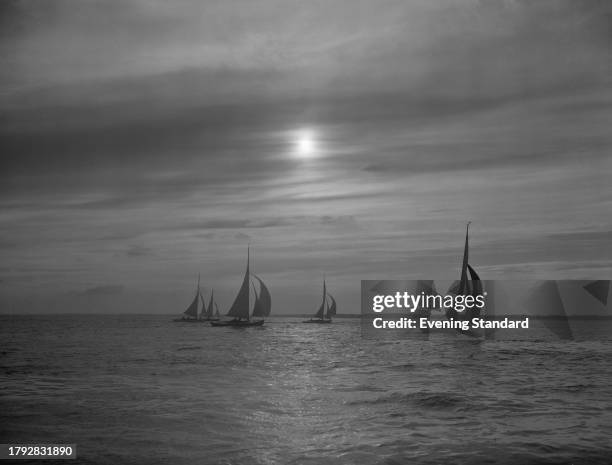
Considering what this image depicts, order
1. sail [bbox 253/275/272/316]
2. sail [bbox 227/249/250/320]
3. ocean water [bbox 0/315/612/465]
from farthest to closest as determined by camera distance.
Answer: sail [bbox 253/275/272/316] < sail [bbox 227/249/250/320] < ocean water [bbox 0/315/612/465]

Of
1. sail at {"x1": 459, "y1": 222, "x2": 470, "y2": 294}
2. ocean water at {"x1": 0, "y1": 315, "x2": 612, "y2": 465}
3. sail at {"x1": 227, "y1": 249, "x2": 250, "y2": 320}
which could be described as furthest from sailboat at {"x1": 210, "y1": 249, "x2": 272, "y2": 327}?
ocean water at {"x1": 0, "y1": 315, "x2": 612, "y2": 465}

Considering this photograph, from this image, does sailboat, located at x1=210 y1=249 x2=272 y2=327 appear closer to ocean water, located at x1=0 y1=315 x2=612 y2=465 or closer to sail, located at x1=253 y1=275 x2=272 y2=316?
sail, located at x1=253 y1=275 x2=272 y2=316

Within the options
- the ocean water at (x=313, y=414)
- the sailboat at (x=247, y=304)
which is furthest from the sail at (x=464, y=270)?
the sailboat at (x=247, y=304)

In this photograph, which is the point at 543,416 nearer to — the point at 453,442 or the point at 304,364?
the point at 453,442

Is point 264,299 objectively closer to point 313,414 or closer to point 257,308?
point 257,308

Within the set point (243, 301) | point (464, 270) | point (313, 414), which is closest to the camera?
point (313, 414)

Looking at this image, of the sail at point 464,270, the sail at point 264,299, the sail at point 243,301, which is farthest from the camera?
the sail at point 264,299

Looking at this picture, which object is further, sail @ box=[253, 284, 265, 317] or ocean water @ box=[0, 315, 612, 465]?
sail @ box=[253, 284, 265, 317]

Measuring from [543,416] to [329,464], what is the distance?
10625mm

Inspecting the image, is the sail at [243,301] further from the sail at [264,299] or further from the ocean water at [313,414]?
the ocean water at [313,414]

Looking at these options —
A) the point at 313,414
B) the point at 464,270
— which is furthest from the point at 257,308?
the point at 313,414

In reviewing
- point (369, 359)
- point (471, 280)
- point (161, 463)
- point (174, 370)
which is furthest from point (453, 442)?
point (471, 280)

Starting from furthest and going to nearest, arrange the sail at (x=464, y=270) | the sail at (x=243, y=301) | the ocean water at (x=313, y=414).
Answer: the sail at (x=243, y=301) < the sail at (x=464, y=270) < the ocean water at (x=313, y=414)

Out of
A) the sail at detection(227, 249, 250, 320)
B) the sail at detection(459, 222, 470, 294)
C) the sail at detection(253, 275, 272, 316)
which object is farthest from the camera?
the sail at detection(253, 275, 272, 316)
